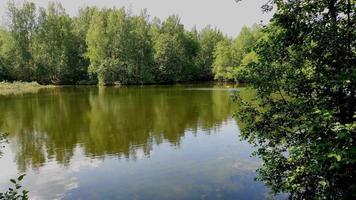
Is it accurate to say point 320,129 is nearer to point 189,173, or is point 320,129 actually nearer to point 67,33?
point 189,173

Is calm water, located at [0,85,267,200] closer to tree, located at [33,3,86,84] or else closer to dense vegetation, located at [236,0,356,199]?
dense vegetation, located at [236,0,356,199]

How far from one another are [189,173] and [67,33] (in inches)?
3317

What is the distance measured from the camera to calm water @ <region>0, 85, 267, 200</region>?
15061 millimetres

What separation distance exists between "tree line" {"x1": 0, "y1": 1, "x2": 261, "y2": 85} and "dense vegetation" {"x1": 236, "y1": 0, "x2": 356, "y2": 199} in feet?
235

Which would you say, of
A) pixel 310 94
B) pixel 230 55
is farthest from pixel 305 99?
pixel 230 55

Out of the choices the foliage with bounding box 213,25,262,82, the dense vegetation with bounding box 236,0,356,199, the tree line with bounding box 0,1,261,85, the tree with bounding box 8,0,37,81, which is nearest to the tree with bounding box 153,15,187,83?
the tree line with bounding box 0,1,261,85

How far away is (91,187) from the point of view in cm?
1550

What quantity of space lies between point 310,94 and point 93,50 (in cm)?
8093

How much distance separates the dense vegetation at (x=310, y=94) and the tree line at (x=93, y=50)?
71707 millimetres

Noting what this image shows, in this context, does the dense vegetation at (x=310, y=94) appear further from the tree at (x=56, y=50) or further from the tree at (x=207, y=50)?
the tree at (x=207, y=50)

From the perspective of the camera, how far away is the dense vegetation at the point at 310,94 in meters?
7.67

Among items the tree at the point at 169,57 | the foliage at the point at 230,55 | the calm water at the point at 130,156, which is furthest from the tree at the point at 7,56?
the foliage at the point at 230,55

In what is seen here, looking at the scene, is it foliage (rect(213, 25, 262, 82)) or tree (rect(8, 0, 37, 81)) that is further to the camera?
foliage (rect(213, 25, 262, 82))

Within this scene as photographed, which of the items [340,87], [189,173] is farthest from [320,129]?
[189,173]
